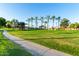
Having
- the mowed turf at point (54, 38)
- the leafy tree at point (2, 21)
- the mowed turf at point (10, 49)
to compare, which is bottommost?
the mowed turf at point (10, 49)

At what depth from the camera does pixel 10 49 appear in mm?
3562

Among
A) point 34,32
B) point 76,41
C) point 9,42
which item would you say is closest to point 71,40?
point 76,41

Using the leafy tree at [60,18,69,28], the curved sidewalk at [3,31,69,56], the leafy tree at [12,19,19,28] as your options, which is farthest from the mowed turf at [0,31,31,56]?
the leafy tree at [60,18,69,28]

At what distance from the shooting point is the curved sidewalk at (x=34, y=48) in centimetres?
355

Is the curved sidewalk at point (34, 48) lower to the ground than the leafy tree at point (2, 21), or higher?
lower

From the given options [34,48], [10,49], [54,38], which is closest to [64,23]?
[54,38]

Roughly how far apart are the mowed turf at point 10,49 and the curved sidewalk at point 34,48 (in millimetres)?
36

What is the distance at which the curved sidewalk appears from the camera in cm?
355

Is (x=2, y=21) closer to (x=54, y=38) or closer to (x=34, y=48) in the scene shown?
(x=34, y=48)

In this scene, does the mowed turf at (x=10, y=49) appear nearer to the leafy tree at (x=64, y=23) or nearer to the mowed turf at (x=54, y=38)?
the mowed turf at (x=54, y=38)

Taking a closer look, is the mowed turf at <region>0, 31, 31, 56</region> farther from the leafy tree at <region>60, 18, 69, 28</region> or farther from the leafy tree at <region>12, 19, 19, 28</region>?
the leafy tree at <region>60, 18, 69, 28</region>

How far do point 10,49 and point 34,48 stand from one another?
0.22 metres

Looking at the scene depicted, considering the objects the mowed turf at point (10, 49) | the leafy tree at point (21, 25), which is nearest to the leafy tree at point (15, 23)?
the leafy tree at point (21, 25)

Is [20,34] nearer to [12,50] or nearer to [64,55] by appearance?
[12,50]
